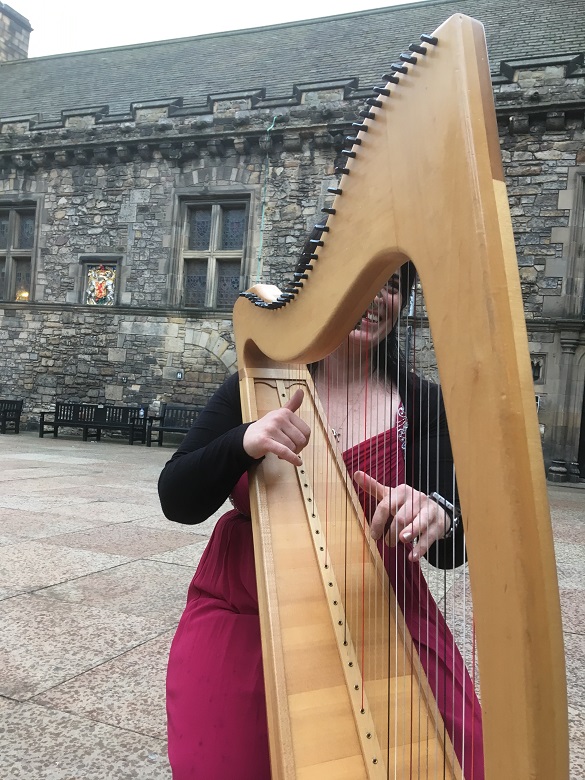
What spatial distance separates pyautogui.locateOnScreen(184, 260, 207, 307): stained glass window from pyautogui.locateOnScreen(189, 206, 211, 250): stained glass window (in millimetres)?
318

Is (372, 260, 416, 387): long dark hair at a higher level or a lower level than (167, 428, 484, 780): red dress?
Answer: higher

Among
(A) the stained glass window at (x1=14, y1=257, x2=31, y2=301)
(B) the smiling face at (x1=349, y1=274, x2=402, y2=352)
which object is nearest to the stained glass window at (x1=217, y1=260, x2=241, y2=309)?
(A) the stained glass window at (x1=14, y1=257, x2=31, y2=301)

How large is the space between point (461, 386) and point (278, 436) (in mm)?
830

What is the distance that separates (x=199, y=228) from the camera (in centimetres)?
1137

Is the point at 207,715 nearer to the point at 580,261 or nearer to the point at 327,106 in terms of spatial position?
the point at 580,261

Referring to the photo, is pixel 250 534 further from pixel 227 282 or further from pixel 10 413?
pixel 10 413

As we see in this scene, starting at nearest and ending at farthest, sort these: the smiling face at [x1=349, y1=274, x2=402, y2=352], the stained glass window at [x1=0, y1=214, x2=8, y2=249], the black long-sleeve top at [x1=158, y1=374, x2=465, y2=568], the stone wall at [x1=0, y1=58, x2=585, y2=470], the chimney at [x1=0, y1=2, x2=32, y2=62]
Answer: the smiling face at [x1=349, y1=274, x2=402, y2=352] < the black long-sleeve top at [x1=158, y1=374, x2=465, y2=568] < the stone wall at [x1=0, y1=58, x2=585, y2=470] < the stained glass window at [x1=0, y1=214, x2=8, y2=249] < the chimney at [x1=0, y1=2, x2=32, y2=62]

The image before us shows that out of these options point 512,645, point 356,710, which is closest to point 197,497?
point 356,710

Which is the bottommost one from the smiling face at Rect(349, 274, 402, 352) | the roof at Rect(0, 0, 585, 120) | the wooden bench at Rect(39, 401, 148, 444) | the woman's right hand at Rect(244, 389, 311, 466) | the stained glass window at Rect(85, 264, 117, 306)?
the wooden bench at Rect(39, 401, 148, 444)

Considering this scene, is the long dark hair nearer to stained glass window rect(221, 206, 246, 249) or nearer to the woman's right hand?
the woman's right hand

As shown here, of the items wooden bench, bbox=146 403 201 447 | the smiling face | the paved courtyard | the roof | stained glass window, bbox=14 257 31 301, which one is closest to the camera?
the smiling face

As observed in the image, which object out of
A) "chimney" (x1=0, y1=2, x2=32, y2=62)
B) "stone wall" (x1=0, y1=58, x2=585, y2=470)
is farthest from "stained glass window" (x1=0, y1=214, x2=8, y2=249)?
"chimney" (x1=0, y1=2, x2=32, y2=62)

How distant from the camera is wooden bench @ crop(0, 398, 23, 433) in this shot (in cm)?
1145

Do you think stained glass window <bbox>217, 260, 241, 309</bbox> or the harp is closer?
the harp
